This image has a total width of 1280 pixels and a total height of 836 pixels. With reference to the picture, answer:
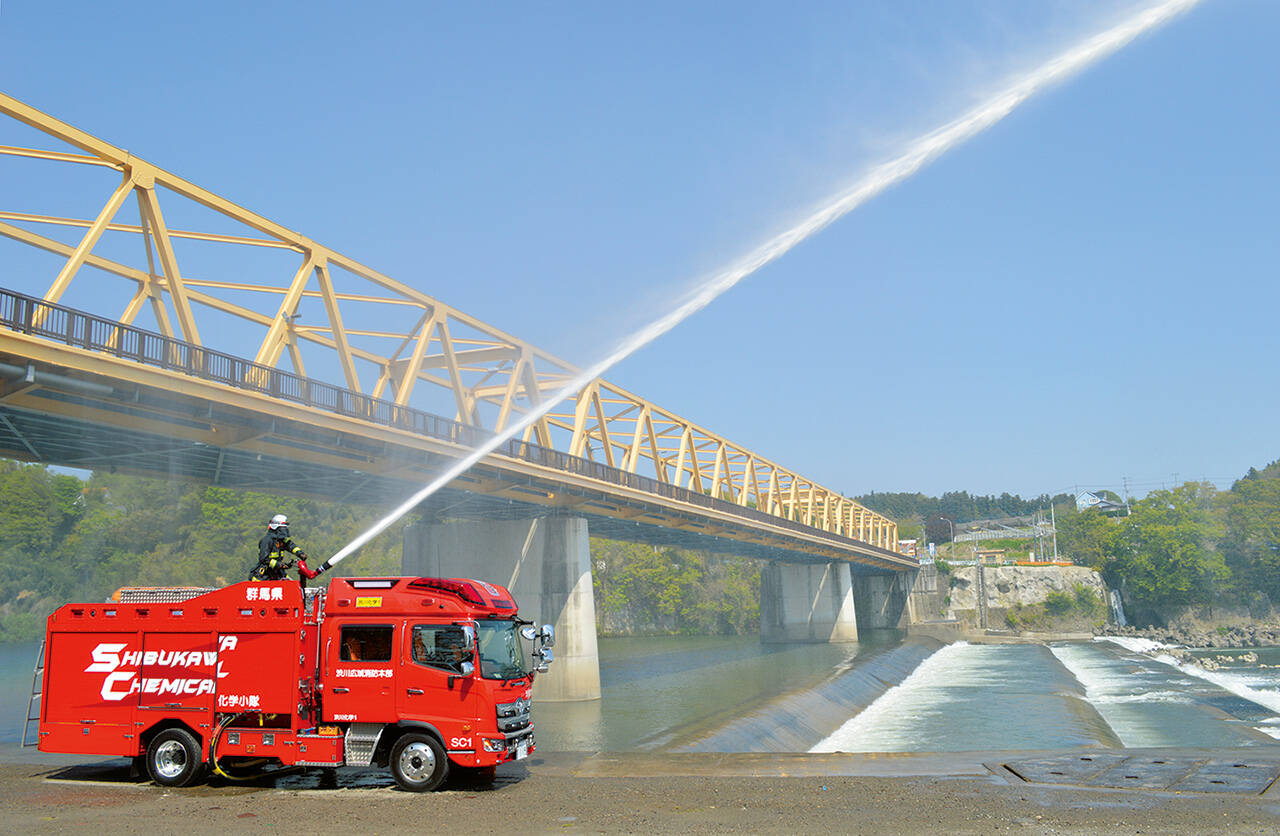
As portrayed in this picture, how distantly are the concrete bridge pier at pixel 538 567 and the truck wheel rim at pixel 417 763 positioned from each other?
29.7m

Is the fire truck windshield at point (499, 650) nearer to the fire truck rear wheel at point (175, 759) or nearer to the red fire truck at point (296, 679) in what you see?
the red fire truck at point (296, 679)

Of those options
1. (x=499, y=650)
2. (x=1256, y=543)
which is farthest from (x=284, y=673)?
(x=1256, y=543)

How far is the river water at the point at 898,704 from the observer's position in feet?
114

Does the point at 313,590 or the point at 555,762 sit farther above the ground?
the point at 313,590

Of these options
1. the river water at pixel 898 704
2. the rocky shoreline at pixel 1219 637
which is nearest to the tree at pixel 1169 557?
the rocky shoreline at pixel 1219 637

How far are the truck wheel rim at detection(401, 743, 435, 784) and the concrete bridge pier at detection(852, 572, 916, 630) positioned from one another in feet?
401

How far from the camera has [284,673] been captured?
57.4 feet

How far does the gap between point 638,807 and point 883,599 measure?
12508 cm

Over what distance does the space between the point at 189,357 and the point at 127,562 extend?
320 ft

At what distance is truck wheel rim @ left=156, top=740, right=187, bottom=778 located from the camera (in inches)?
699

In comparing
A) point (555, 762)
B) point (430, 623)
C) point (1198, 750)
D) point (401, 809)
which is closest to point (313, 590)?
point (430, 623)

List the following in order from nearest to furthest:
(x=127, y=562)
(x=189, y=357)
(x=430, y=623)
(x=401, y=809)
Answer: (x=401, y=809)
(x=430, y=623)
(x=189, y=357)
(x=127, y=562)

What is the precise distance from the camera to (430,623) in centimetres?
1733

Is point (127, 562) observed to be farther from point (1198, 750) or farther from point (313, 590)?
point (1198, 750)
